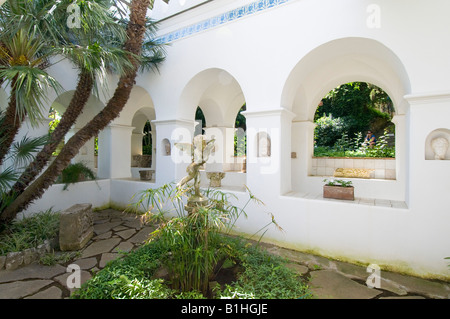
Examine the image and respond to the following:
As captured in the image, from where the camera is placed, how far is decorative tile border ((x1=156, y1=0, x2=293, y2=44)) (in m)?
4.54

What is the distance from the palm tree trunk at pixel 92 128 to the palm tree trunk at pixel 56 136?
0.62 feet

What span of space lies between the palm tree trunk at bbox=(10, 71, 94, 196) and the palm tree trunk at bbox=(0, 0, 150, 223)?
19cm

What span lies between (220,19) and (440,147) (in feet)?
15.1

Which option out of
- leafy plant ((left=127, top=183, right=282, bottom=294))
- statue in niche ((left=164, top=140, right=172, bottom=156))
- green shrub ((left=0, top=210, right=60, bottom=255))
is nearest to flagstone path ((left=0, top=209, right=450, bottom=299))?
green shrub ((left=0, top=210, right=60, bottom=255))

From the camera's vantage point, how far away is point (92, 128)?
4.38 m

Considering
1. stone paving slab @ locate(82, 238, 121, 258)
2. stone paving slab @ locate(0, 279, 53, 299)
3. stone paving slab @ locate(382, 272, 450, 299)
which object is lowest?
stone paving slab @ locate(0, 279, 53, 299)

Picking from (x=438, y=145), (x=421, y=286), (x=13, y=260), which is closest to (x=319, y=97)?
(x=438, y=145)

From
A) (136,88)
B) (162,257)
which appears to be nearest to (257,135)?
(162,257)

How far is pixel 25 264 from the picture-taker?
11.7 feet

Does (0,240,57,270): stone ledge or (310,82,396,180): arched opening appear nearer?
(0,240,57,270): stone ledge

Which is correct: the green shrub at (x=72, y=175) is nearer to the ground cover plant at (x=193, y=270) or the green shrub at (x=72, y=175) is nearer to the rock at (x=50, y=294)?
the rock at (x=50, y=294)

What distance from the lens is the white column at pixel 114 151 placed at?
→ 23.4ft

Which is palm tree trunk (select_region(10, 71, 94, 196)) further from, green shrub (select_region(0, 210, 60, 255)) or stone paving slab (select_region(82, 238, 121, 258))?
stone paving slab (select_region(82, 238, 121, 258))
